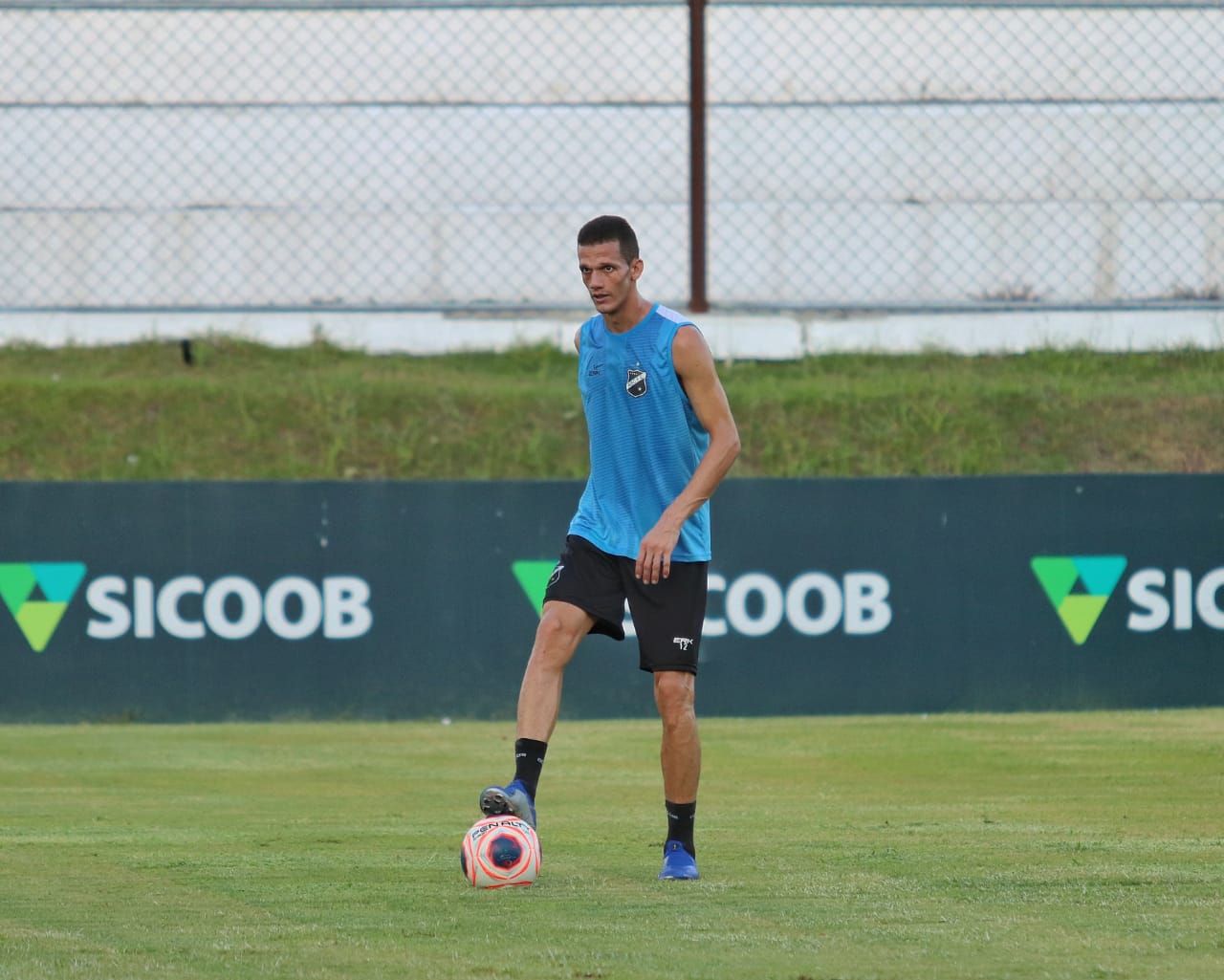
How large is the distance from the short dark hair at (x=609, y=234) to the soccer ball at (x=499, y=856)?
67.0 inches

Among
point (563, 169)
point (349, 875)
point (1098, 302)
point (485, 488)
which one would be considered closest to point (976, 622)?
point (485, 488)

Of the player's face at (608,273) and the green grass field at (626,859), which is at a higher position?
the player's face at (608,273)

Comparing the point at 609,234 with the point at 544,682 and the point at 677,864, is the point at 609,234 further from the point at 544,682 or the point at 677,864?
the point at 677,864

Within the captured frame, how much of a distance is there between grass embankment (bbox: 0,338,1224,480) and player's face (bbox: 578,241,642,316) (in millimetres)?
6714

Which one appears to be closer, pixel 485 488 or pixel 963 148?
pixel 485 488

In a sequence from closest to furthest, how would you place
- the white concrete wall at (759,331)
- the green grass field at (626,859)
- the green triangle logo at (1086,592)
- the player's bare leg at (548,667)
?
the green grass field at (626,859), the player's bare leg at (548,667), the green triangle logo at (1086,592), the white concrete wall at (759,331)

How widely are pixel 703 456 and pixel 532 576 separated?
17.6ft

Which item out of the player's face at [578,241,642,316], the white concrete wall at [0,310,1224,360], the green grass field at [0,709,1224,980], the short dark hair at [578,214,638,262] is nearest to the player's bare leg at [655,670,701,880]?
the green grass field at [0,709,1224,980]

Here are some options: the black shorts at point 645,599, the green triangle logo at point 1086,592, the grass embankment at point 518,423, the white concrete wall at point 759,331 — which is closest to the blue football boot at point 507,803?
the black shorts at point 645,599

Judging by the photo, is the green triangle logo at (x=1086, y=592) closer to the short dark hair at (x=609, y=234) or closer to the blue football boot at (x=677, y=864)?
the blue football boot at (x=677, y=864)

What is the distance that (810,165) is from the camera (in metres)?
14.1

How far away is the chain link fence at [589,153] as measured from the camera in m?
14.0

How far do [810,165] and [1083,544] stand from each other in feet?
13.8

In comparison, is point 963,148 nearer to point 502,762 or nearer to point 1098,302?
point 1098,302
